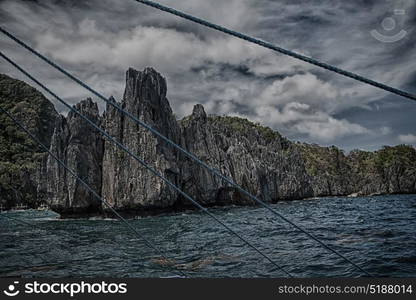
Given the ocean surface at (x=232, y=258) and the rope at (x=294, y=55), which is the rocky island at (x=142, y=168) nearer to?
the ocean surface at (x=232, y=258)

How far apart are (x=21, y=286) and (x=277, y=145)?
104 meters

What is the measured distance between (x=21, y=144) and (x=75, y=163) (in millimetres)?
87695

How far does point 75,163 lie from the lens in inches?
1661

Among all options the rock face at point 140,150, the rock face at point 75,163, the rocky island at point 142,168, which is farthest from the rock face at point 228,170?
the rock face at point 75,163

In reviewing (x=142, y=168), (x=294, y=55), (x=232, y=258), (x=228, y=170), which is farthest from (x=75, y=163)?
(x=294, y=55)

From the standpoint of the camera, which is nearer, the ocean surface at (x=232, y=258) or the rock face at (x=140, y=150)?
the ocean surface at (x=232, y=258)

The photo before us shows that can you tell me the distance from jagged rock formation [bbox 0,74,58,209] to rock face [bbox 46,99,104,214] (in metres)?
5.57

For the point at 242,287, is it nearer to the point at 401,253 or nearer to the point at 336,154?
the point at 401,253

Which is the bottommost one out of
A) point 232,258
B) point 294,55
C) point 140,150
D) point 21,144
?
point 232,258

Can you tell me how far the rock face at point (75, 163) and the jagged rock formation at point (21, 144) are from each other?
18.3 feet

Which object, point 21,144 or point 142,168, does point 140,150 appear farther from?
point 21,144

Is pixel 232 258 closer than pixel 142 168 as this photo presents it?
Yes

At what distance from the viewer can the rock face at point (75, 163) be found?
40.7m

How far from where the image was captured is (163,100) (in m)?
47.9
